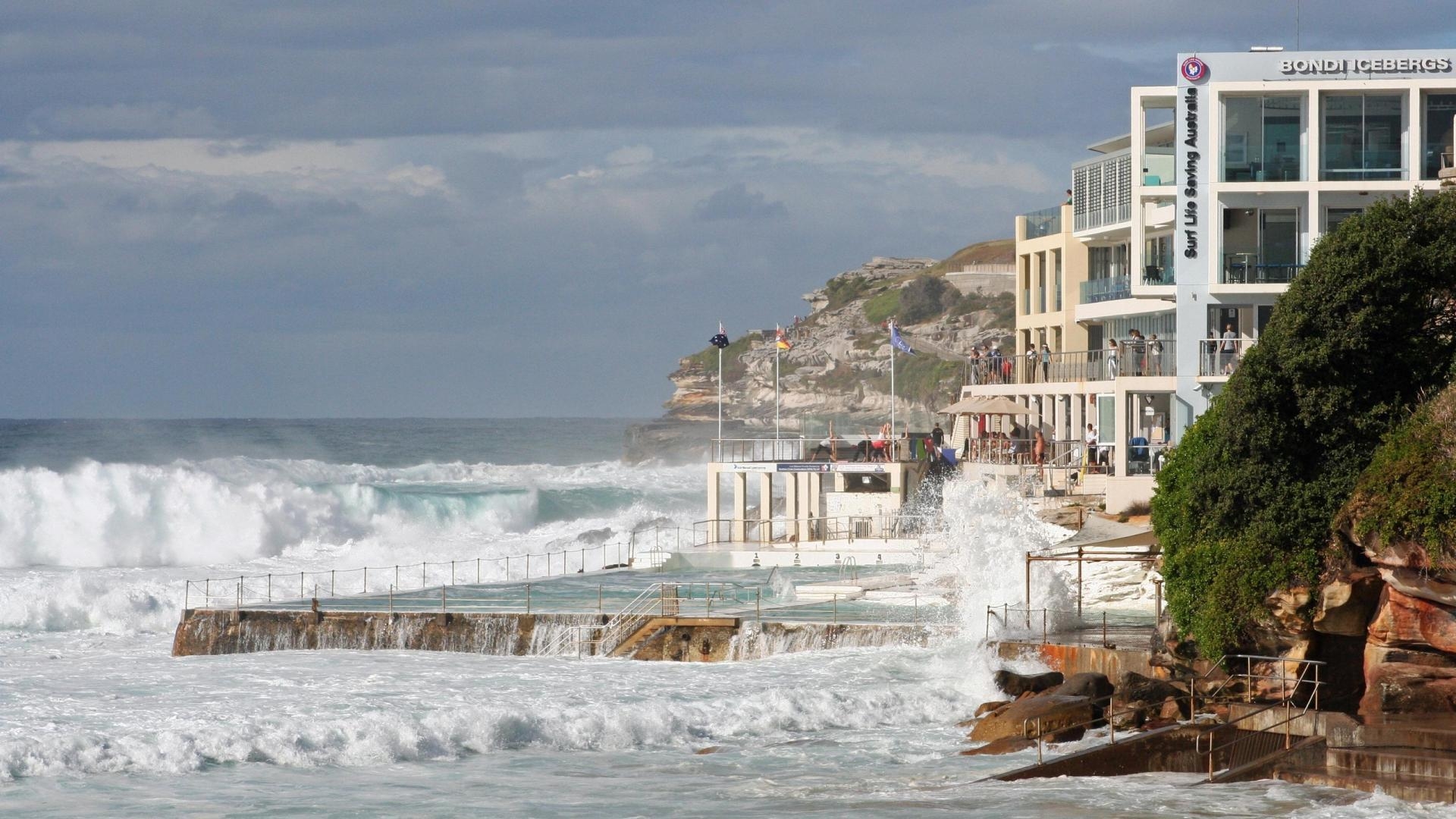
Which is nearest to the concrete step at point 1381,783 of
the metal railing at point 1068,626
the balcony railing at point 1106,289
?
the metal railing at point 1068,626

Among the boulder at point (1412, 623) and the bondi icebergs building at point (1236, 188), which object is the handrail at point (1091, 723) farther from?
the bondi icebergs building at point (1236, 188)

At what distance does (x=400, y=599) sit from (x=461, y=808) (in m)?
20.3

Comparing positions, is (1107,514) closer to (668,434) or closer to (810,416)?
(668,434)

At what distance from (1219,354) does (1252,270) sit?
2.49m

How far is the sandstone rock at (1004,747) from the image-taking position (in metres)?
25.4

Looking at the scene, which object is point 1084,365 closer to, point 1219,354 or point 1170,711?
point 1219,354

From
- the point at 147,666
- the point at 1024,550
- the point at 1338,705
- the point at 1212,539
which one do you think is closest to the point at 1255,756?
the point at 1338,705

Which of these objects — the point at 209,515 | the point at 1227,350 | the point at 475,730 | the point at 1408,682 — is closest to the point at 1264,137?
the point at 1227,350

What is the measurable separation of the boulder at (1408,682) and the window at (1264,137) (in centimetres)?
2212

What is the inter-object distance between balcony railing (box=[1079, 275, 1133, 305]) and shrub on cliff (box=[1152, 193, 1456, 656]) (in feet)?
83.2

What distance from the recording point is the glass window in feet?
140

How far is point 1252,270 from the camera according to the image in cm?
4466

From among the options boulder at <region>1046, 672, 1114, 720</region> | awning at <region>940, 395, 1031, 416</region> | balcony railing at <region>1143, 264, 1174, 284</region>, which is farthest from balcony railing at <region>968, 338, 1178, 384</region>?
boulder at <region>1046, 672, 1114, 720</region>

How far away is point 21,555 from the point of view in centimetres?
6825
